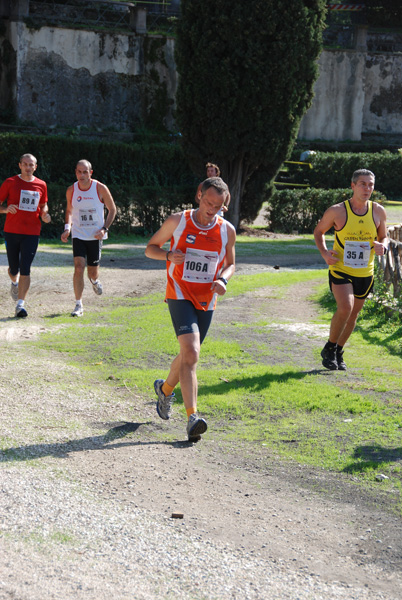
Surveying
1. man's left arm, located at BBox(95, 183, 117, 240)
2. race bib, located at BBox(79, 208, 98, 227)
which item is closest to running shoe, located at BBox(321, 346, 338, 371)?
man's left arm, located at BBox(95, 183, 117, 240)

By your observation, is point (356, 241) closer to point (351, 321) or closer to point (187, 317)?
point (351, 321)

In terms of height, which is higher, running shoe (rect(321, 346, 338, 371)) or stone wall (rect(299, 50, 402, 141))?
stone wall (rect(299, 50, 402, 141))

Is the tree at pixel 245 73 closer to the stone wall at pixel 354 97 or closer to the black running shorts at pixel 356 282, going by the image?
the black running shorts at pixel 356 282

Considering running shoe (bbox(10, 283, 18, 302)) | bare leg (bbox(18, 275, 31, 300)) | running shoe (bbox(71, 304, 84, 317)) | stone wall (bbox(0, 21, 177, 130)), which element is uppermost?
stone wall (bbox(0, 21, 177, 130))

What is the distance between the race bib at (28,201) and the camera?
444 inches

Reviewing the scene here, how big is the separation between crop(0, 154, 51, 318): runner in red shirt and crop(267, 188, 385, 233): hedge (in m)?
14.3

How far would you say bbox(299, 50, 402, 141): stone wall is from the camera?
37875 millimetres

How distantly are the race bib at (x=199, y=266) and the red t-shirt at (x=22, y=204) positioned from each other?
18.0 ft

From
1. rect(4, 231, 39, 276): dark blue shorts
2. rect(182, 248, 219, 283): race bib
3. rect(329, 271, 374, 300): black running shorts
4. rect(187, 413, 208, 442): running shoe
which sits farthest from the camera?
rect(4, 231, 39, 276): dark blue shorts

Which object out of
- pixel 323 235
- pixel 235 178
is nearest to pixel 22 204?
pixel 323 235

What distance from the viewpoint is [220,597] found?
12.8 feet

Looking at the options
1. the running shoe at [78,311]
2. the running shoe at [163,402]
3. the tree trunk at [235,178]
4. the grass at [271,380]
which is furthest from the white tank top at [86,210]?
the tree trunk at [235,178]

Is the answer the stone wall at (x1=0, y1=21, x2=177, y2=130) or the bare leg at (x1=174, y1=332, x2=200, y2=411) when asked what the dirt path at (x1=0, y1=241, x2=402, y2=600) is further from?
the stone wall at (x1=0, y1=21, x2=177, y2=130)

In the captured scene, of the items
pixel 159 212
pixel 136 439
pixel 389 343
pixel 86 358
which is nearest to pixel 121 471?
pixel 136 439
